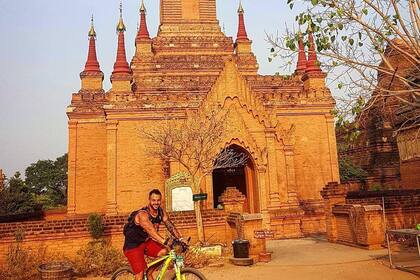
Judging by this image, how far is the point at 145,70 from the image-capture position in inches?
887

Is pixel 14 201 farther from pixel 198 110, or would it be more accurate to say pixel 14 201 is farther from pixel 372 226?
pixel 372 226

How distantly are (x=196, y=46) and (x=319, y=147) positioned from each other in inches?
368

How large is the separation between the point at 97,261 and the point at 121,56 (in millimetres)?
14626

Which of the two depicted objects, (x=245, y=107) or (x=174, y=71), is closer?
(x=245, y=107)

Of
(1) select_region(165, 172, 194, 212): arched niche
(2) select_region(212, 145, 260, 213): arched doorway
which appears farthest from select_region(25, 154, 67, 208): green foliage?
(1) select_region(165, 172, 194, 212): arched niche

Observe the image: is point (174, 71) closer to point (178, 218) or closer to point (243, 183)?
point (243, 183)

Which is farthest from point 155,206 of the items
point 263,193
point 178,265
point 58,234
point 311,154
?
point 311,154

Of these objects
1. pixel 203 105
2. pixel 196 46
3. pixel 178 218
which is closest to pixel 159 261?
pixel 178 218

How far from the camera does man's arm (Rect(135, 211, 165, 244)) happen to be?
17.8 feet

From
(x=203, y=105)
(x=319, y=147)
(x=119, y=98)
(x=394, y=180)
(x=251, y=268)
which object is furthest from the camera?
(x=394, y=180)

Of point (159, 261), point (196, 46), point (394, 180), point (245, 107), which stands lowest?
point (159, 261)

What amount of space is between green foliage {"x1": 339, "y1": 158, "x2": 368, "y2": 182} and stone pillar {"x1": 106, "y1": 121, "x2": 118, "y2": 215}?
54.6 feet

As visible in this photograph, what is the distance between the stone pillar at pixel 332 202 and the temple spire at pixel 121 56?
12.2 meters

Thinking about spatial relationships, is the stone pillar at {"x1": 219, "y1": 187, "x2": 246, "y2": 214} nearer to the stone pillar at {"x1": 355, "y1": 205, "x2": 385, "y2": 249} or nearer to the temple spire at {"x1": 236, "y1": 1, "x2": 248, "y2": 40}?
the stone pillar at {"x1": 355, "y1": 205, "x2": 385, "y2": 249}
